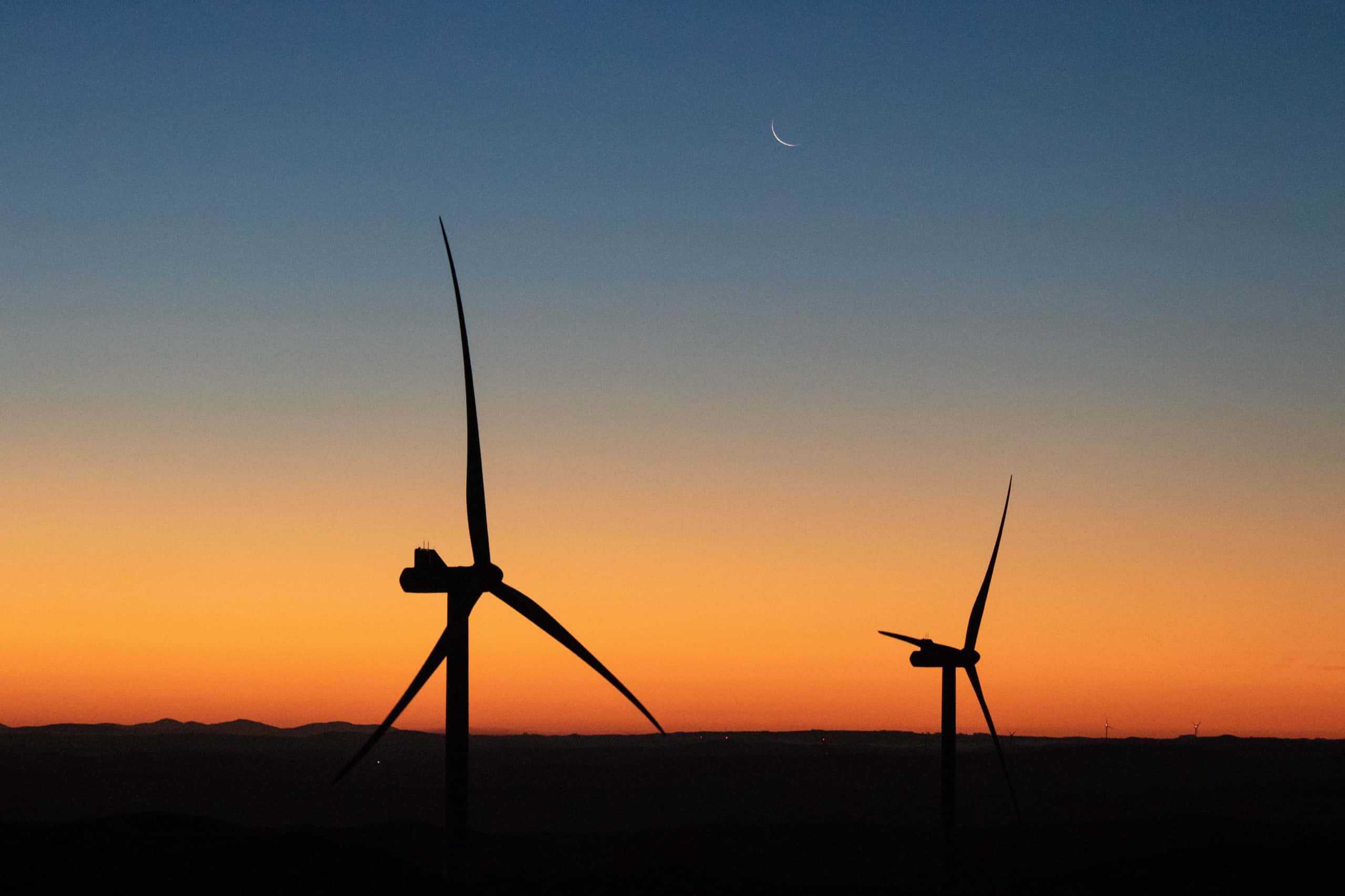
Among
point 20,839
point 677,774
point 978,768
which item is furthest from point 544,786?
point 20,839

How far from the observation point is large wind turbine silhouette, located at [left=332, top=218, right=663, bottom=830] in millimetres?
34000

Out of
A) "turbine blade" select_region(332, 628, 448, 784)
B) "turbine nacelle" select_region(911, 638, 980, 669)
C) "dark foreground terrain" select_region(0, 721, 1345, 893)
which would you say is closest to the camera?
"turbine blade" select_region(332, 628, 448, 784)

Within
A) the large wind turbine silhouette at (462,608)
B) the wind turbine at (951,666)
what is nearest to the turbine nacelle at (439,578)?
the large wind turbine silhouette at (462,608)

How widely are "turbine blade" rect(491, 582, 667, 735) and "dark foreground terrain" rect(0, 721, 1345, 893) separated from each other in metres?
5.86

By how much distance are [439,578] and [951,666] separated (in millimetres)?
28485

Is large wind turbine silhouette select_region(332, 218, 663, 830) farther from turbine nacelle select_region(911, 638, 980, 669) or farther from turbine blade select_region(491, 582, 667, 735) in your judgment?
turbine nacelle select_region(911, 638, 980, 669)

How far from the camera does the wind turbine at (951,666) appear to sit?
55375 mm

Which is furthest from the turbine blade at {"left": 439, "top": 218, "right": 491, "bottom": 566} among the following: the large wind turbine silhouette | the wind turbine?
the wind turbine

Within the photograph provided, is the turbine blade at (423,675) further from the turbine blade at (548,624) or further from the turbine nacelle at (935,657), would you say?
the turbine nacelle at (935,657)

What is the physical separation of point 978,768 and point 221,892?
161 metres

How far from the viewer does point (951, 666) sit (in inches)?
2274

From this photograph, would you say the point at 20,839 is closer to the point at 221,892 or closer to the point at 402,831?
the point at 221,892

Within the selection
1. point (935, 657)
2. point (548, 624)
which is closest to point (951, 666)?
point (935, 657)

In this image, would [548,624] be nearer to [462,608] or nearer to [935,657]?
[462,608]
